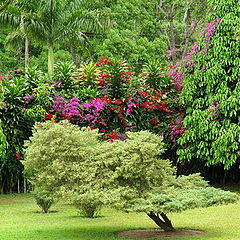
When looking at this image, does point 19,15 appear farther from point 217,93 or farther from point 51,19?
point 217,93

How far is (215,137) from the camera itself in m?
15.9

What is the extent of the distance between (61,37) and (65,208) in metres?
8.29

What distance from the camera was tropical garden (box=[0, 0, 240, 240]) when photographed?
8.92 m

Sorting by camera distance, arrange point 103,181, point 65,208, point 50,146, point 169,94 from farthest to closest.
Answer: point 169,94 < point 65,208 < point 50,146 < point 103,181

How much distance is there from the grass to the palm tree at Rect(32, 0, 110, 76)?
7655 mm

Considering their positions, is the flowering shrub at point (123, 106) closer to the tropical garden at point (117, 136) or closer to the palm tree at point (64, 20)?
the tropical garden at point (117, 136)

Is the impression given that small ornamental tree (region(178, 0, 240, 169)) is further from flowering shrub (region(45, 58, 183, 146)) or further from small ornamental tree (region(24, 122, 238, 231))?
small ornamental tree (region(24, 122, 238, 231))

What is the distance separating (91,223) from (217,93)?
6.76m

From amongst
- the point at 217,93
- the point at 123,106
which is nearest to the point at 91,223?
the point at 123,106

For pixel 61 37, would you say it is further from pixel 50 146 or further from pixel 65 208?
pixel 50 146

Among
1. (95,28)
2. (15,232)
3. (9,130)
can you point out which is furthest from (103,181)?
(95,28)

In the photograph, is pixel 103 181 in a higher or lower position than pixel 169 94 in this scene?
lower

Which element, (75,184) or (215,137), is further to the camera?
(215,137)

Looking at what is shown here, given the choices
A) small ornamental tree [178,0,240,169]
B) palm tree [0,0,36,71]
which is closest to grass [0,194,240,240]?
small ornamental tree [178,0,240,169]
